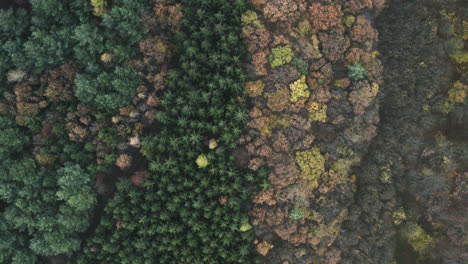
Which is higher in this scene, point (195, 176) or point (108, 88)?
point (108, 88)

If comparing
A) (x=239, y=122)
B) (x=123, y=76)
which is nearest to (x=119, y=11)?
(x=123, y=76)

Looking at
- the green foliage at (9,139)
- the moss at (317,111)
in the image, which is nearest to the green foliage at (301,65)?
the moss at (317,111)

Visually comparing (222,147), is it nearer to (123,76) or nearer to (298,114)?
(298,114)

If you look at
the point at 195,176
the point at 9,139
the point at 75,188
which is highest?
the point at 9,139

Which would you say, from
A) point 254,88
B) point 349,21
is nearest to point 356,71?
point 349,21

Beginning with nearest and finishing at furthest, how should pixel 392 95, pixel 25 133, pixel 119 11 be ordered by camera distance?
pixel 119 11
pixel 25 133
pixel 392 95

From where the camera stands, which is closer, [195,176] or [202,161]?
[202,161]

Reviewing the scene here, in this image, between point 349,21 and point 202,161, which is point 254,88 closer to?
point 202,161
